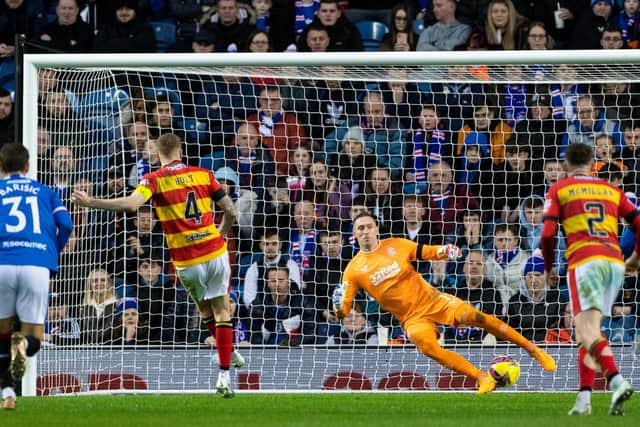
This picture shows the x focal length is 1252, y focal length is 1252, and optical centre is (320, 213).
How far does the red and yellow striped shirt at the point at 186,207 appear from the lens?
33.0ft

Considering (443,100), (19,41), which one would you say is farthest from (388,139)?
(19,41)

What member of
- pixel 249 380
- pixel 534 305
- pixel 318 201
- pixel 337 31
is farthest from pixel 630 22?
pixel 249 380

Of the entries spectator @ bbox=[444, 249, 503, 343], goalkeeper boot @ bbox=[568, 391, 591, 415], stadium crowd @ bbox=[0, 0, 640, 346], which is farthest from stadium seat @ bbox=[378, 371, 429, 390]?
goalkeeper boot @ bbox=[568, 391, 591, 415]

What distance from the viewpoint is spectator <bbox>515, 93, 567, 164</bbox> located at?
13141 mm

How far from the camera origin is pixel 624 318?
12570 mm

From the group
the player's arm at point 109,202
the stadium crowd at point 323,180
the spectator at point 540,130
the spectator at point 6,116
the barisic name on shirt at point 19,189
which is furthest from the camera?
the spectator at point 6,116

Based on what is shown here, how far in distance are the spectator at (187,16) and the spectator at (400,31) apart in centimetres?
240

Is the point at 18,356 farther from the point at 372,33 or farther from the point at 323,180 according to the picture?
the point at 372,33

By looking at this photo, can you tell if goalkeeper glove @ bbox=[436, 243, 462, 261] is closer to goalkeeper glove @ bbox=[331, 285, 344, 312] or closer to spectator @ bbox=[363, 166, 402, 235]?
goalkeeper glove @ bbox=[331, 285, 344, 312]

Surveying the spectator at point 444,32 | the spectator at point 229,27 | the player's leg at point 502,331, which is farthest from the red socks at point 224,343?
the spectator at point 444,32

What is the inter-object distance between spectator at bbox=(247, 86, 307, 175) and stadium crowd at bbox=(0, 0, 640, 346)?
0.02 meters

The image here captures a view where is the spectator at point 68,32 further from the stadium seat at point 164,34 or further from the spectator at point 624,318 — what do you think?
the spectator at point 624,318

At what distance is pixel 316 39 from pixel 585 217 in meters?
6.58

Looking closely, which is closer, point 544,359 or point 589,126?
point 544,359
